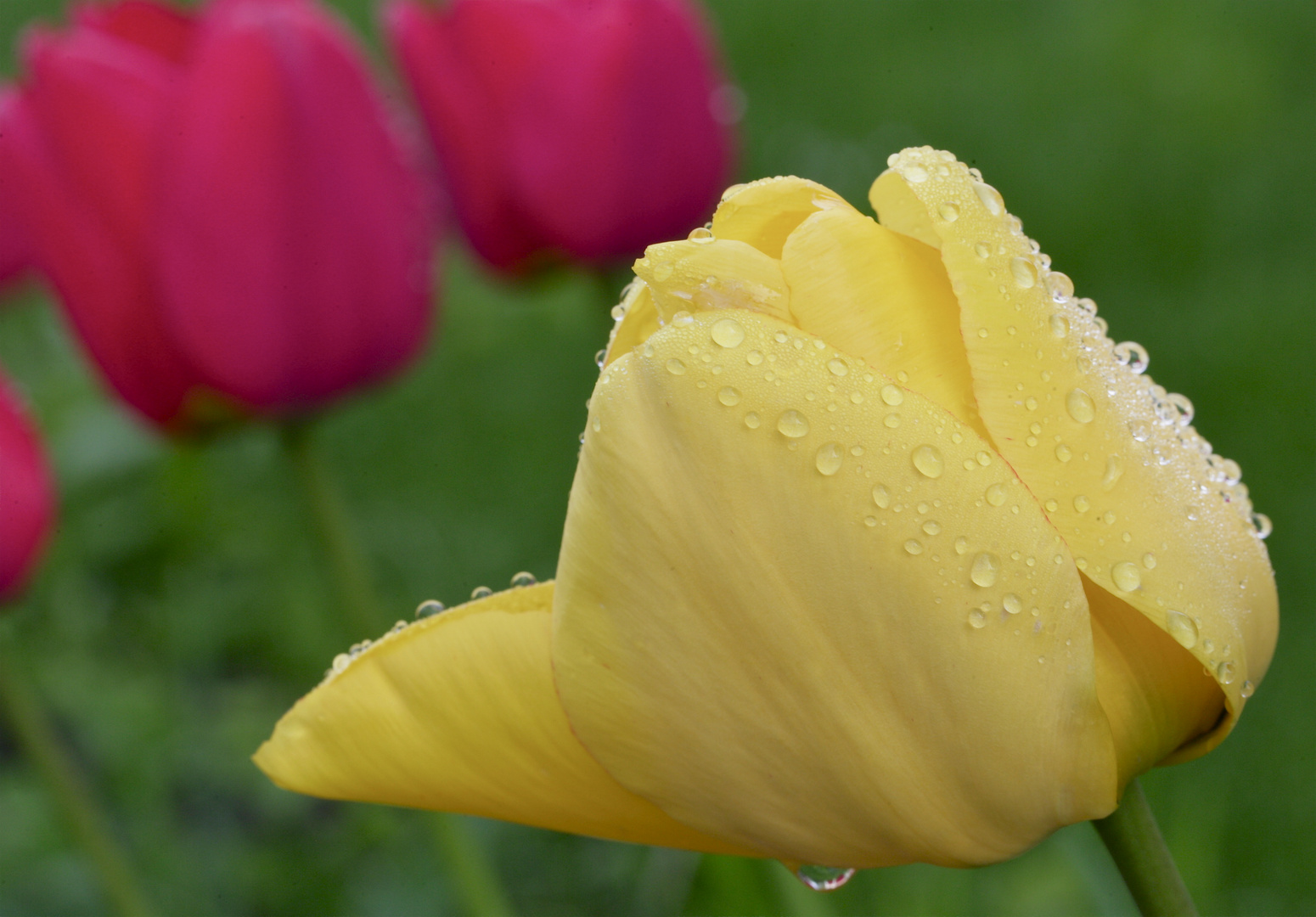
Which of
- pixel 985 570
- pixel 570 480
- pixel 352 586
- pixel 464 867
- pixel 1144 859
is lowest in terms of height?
pixel 570 480

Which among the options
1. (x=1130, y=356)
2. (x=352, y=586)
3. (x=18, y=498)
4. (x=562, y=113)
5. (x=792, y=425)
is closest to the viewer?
(x=792, y=425)

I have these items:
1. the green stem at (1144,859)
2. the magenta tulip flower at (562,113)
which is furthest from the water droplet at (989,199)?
the magenta tulip flower at (562,113)

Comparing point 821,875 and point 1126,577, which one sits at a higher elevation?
point 1126,577

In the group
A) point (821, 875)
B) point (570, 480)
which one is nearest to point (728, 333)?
point (821, 875)

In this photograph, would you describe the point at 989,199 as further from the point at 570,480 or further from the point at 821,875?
the point at 570,480

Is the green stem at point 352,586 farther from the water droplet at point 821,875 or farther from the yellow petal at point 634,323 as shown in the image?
the yellow petal at point 634,323

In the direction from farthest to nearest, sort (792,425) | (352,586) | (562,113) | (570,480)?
1. (570,480)
2. (562,113)
3. (352,586)
4. (792,425)

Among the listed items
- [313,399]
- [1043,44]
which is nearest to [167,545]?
[313,399]
